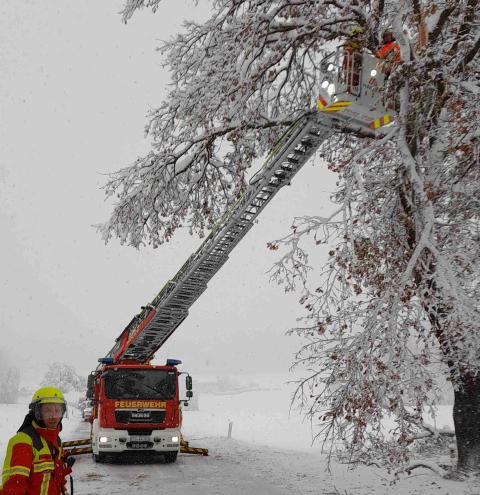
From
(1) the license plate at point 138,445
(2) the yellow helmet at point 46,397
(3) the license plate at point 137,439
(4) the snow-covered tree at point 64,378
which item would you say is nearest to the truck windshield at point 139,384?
(3) the license plate at point 137,439

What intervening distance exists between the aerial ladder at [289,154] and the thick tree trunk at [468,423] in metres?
4.14

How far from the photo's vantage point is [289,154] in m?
7.32

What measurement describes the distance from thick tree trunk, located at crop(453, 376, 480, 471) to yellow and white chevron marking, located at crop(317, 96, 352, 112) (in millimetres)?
4393

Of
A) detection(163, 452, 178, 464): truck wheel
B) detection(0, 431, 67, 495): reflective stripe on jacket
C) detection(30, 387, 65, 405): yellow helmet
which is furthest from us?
detection(163, 452, 178, 464): truck wheel

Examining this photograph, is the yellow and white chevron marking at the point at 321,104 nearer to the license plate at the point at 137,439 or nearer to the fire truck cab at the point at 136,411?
the fire truck cab at the point at 136,411

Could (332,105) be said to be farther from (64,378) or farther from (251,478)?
(64,378)

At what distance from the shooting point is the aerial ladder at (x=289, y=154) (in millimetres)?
6207

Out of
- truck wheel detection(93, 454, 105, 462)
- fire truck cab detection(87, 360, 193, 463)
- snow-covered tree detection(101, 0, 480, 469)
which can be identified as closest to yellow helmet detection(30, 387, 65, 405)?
snow-covered tree detection(101, 0, 480, 469)

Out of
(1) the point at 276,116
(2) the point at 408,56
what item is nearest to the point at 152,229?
(1) the point at 276,116

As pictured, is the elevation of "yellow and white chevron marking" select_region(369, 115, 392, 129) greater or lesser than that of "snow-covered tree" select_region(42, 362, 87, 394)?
greater

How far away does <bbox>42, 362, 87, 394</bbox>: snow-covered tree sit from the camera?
62.7 metres

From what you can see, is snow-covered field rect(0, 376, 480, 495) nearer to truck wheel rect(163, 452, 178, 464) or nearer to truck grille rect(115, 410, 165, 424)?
truck wheel rect(163, 452, 178, 464)

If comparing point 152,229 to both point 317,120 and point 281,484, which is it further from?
point 281,484

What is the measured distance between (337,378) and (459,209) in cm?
243
